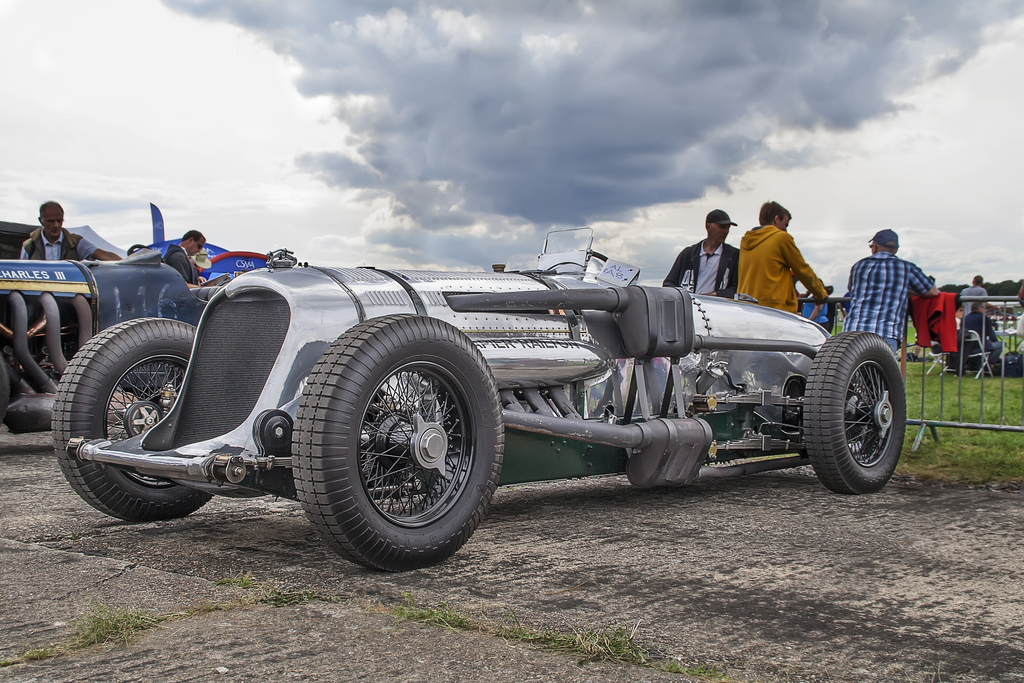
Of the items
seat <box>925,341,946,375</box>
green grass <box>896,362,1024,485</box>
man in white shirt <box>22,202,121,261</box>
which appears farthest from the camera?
man in white shirt <box>22,202,121,261</box>

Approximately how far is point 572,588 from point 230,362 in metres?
1.79

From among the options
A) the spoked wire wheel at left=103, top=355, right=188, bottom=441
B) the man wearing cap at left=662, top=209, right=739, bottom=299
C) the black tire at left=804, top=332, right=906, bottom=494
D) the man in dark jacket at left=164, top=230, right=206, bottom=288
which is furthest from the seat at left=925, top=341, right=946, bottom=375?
the man in dark jacket at left=164, top=230, right=206, bottom=288

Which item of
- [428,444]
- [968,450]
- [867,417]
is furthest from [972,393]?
[428,444]

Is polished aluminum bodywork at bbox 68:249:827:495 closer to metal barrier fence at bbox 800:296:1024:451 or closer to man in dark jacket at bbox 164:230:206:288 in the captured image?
metal barrier fence at bbox 800:296:1024:451

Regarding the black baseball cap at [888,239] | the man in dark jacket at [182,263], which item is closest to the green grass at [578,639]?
the black baseball cap at [888,239]

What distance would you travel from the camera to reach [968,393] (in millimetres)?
10820

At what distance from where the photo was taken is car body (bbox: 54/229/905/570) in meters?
3.08

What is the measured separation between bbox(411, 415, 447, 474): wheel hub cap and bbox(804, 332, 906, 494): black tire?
247cm

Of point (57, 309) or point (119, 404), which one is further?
point (57, 309)

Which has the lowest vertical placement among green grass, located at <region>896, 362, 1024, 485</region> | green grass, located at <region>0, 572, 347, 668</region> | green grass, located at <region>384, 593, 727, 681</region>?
green grass, located at <region>0, 572, 347, 668</region>

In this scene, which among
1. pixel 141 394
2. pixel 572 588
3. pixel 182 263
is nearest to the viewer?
pixel 572 588

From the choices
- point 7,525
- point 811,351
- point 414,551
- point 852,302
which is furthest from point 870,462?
point 7,525

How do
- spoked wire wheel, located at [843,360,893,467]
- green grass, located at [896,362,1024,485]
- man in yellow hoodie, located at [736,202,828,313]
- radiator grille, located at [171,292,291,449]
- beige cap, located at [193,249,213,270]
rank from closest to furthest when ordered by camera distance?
radiator grille, located at [171,292,291,449] < spoked wire wheel, located at [843,360,893,467] < green grass, located at [896,362,1024,485] < man in yellow hoodie, located at [736,202,828,313] < beige cap, located at [193,249,213,270]

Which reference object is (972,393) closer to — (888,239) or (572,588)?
(888,239)
